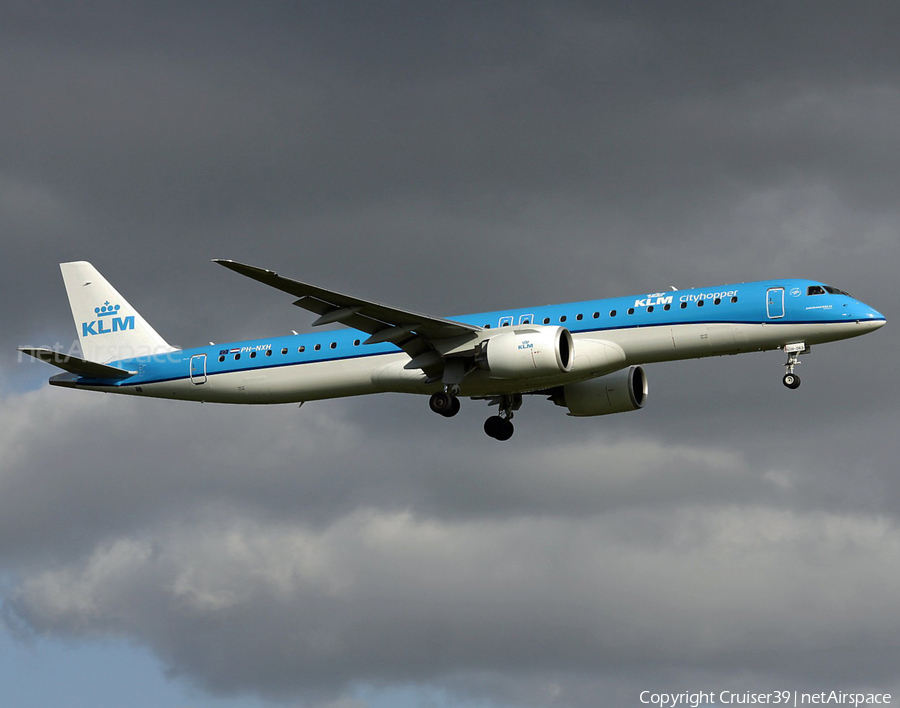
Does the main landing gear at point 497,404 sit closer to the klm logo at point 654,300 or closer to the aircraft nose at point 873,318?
the klm logo at point 654,300

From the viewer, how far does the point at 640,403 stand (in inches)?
2288

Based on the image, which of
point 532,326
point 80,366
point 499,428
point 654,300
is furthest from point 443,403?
point 80,366

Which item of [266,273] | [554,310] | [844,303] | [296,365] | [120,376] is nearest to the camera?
[266,273]

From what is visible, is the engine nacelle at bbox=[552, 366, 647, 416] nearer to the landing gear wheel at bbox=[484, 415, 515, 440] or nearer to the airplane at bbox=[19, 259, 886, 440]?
the airplane at bbox=[19, 259, 886, 440]

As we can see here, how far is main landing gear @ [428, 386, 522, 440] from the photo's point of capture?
2121 inches

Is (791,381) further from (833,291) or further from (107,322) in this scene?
(107,322)

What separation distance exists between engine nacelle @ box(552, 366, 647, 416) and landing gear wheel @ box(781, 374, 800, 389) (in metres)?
8.73

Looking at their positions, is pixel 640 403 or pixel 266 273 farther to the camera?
pixel 640 403

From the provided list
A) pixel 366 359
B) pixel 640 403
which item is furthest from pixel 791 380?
pixel 366 359

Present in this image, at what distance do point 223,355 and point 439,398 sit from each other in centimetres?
1094

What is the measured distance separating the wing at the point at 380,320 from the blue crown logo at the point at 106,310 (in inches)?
638

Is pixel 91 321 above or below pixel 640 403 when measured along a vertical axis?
above

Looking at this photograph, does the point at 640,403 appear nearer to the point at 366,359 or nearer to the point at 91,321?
the point at 366,359

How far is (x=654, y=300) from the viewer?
5106cm
